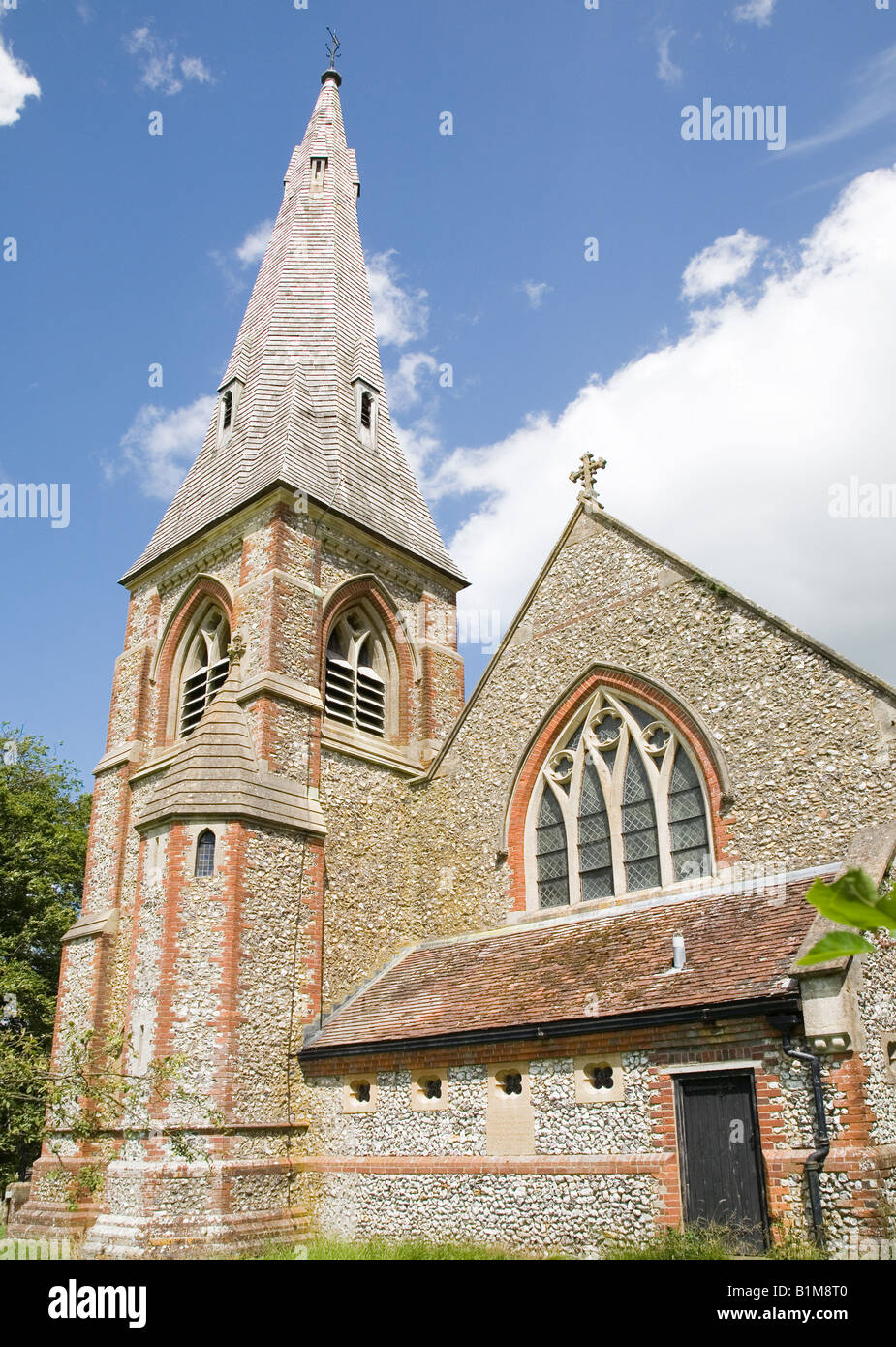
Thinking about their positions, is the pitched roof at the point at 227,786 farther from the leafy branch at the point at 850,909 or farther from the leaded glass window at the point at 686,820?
the leafy branch at the point at 850,909

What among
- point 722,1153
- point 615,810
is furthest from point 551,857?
point 722,1153

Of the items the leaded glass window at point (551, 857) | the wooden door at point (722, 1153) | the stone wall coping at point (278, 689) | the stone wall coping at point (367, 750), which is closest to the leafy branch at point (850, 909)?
the wooden door at point (722, 1153)

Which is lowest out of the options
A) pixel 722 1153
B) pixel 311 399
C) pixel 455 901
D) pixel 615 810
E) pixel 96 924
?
pixel 722 1153

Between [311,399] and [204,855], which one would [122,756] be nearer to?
[204,855]

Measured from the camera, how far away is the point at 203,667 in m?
18.6

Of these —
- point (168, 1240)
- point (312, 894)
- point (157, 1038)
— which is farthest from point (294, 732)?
point (168, 1240)

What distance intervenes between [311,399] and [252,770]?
30.6 ft

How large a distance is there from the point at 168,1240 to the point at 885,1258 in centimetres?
775

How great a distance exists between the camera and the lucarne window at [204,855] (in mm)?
13672

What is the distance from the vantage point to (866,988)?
8.98 meters

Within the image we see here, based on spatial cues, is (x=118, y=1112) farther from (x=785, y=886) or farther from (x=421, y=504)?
(x=421, y=504)

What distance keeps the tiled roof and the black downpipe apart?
660 mm

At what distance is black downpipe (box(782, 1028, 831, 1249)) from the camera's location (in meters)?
8.15

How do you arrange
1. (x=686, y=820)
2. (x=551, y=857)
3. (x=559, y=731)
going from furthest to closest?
(x=559, y=731) < (x=551, y=857) < (x=686, y=820)
